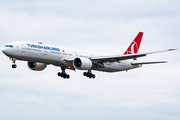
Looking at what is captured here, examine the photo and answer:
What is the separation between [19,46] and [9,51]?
5.37ft

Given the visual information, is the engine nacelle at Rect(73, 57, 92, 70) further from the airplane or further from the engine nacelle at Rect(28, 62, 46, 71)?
the engine nacelle at Rect(28, 62, 46, 71)

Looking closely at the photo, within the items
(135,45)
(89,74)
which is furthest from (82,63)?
(135,45)

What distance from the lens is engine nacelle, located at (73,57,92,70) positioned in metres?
69.8

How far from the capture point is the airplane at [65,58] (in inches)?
2645

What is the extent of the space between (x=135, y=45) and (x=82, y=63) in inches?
619

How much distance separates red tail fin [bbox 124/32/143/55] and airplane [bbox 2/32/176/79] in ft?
8.04

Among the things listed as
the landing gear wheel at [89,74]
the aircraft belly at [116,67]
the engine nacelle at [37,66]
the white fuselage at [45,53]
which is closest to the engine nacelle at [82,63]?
the white fuselage at [45,53]

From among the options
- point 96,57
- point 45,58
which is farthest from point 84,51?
point 45,58

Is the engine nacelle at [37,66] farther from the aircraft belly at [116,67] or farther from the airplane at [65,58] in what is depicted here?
the aircraft belly at [116,67]

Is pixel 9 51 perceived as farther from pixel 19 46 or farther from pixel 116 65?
pixel 116 65

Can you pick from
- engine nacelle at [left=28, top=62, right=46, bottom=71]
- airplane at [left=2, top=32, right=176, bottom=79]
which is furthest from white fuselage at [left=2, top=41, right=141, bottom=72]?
engine nacelle at [left=28, top=62, right=46, bottom=71]

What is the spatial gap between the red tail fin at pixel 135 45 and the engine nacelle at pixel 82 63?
12247mm

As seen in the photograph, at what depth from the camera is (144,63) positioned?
7781 centimetres

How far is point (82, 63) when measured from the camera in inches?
2746
